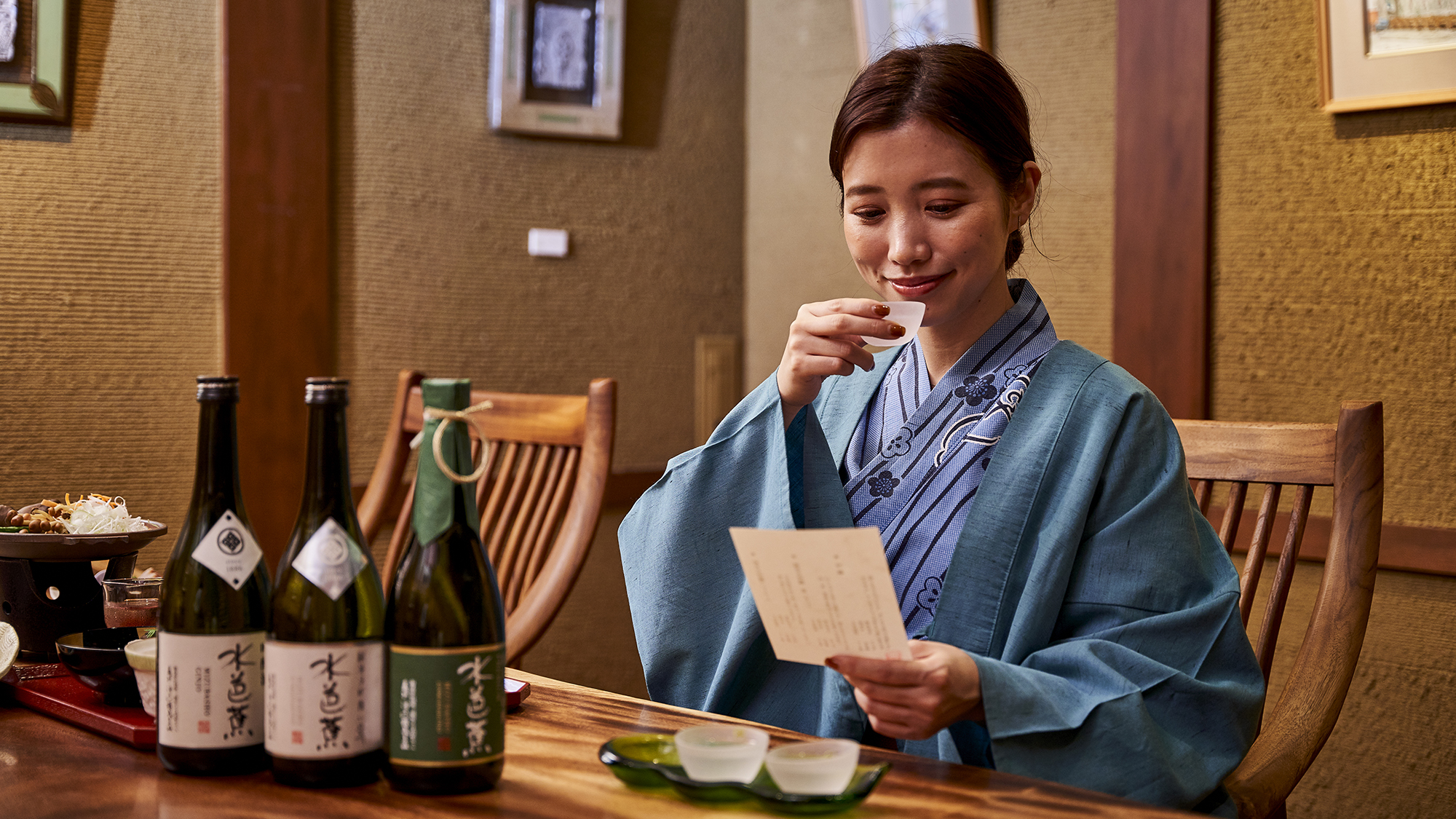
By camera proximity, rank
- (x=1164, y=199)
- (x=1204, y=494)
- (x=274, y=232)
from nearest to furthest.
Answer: (x=1204, y=494), (x=1164, y=199), (x=274, y=232)

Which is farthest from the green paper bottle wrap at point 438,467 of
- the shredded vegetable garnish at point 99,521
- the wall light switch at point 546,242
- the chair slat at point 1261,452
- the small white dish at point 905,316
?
the wall light switch at point 546,242

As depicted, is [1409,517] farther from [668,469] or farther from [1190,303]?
[668,469]

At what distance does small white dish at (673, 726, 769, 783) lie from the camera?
751mm

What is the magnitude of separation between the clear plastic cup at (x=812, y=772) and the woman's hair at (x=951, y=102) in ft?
2.36

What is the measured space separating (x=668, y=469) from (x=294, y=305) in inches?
65.0

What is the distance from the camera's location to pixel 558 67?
9.50 feet

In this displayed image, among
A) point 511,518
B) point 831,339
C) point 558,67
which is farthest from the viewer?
point 558,67

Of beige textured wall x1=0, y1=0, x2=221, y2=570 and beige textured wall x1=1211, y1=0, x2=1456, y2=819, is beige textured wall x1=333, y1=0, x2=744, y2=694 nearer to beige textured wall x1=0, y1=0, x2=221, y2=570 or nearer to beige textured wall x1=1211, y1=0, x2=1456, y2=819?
beige textured wall x1=0, y1=0, x2=221, y2=570

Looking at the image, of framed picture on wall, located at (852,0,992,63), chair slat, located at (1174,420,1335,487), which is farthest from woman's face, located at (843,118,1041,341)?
framed picture on wall, located at (852,0,992,63)

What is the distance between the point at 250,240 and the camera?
8.23ft

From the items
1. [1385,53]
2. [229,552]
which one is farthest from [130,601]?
[1385,53]

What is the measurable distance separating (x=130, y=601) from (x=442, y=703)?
0.55 m

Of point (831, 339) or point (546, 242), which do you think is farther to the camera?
point (546, 242)

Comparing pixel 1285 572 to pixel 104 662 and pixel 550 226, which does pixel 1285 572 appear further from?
pixel 550 226
